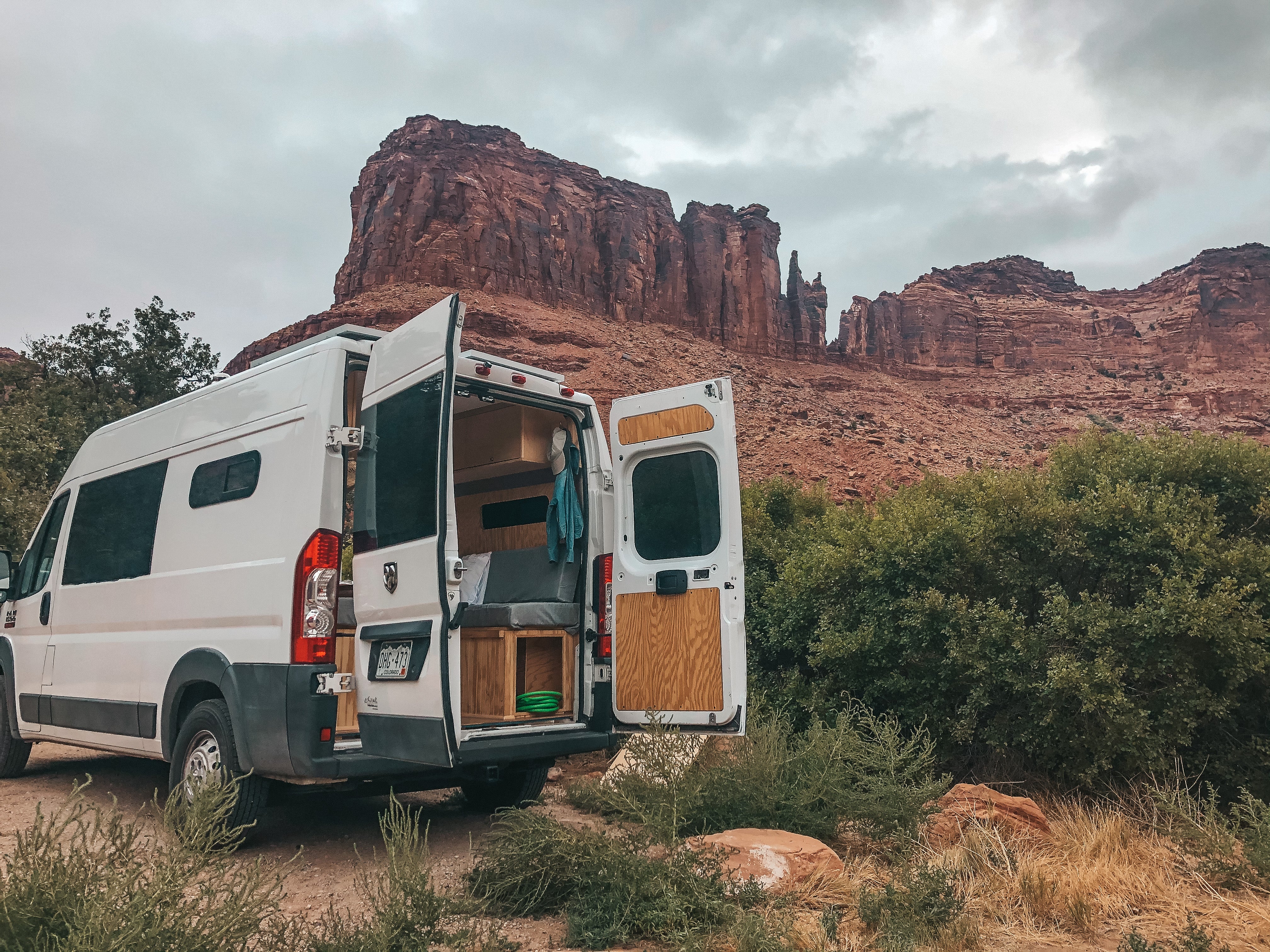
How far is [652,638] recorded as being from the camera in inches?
217

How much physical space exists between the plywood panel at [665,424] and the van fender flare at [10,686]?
5410 mm

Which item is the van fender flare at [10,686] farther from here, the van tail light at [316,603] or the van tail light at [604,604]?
the van tail light at [604,604]

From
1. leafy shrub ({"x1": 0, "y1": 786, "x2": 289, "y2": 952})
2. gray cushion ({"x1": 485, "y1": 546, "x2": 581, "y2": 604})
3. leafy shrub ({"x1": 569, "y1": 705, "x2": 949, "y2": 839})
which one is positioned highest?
gray cushion ({"x1": 485, "y1": 546, "x2": 581, "y2": 604})

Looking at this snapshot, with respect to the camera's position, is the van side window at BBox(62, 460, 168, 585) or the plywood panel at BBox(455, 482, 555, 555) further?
the plywood panel at BBox(455, 482, 555, 555)

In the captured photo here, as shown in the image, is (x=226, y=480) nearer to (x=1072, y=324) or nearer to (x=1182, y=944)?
(x=1182, y=944)

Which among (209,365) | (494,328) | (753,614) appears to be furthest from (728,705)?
(494,328)

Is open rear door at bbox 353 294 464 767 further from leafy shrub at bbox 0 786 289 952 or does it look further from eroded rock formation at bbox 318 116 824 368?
eroded rock formation at bbox 318 116 824 368

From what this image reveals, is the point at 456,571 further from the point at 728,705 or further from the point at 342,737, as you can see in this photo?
the point at 728,705

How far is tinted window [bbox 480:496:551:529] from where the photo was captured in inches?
269

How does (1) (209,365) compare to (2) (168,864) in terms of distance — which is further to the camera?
(1) (209,365)

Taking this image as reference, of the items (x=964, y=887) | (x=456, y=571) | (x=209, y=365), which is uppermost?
(x=209, y=365)

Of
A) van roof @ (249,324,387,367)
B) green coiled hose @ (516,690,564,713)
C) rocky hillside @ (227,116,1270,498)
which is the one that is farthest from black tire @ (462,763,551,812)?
rocky hillside @ (227,116,1270,498)

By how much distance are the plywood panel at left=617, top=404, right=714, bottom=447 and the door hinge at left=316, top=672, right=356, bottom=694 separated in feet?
7.71

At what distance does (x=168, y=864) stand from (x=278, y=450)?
2.65 m
